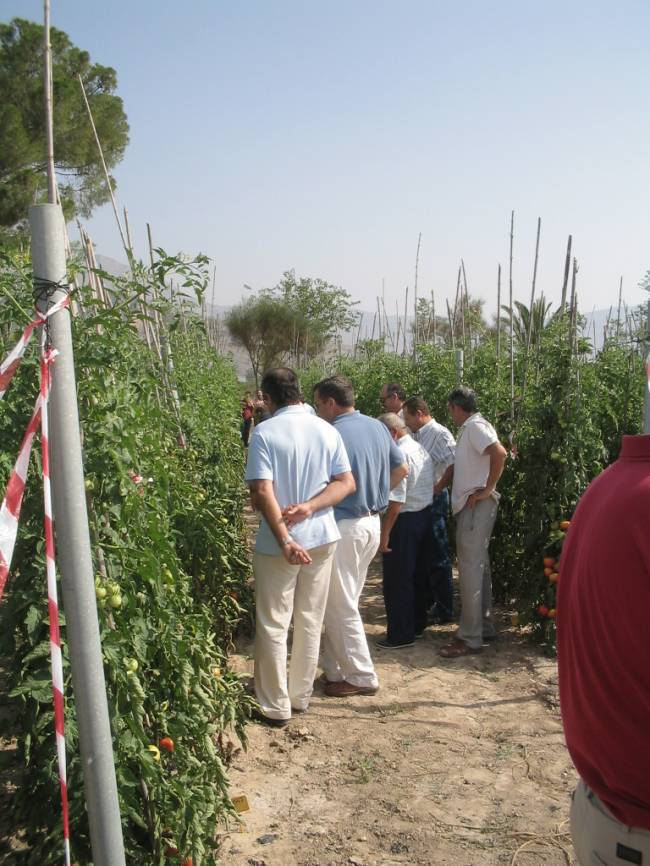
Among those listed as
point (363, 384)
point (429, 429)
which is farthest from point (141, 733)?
point (363, 384)

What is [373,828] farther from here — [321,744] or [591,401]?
[591,401]

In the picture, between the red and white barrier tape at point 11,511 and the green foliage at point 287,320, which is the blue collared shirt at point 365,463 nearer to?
the red and white barrier tape at point 11,511

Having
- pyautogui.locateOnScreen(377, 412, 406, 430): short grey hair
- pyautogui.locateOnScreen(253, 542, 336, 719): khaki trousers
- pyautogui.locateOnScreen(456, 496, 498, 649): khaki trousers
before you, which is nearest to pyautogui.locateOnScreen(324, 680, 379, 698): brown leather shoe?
pyautogui.locateOnScreen(253, 542, 336, 719): khaki trousers

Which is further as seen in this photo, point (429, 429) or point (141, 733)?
point (429, 429)

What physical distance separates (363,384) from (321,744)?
9.63m

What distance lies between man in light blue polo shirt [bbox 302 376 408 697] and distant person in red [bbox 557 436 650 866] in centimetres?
279

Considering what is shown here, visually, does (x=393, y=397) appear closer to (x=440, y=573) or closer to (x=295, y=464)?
(x=440, y=573)

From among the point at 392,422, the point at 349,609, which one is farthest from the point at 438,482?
the point at 349,609

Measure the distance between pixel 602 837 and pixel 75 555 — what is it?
128 cm

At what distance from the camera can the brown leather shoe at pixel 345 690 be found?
14.6 ft

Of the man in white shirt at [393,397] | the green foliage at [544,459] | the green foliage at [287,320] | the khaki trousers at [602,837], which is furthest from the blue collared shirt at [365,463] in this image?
the green foliage at [287,320]

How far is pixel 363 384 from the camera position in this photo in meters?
13.2

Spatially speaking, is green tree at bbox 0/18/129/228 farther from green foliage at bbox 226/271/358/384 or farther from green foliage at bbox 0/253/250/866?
green foliage at bbox 226/271/358/384

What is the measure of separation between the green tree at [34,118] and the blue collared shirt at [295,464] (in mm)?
10385
